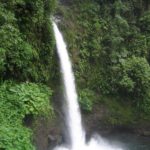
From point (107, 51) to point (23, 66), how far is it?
5659 mm

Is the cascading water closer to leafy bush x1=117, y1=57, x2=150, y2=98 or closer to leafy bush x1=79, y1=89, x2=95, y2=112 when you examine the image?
leafy bush x1=79, y1=89, x2=95, y2=112

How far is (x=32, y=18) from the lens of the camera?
364 inches

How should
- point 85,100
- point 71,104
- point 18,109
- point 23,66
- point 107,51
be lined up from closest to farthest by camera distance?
point 18,109
point 23,66
point 71,104
point 85,100
point 107,51

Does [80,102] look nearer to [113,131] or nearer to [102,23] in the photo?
[113,131]

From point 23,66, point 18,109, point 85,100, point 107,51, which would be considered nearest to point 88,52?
point 107,51

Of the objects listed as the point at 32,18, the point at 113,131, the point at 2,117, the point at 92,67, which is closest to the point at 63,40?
the point at 92,67

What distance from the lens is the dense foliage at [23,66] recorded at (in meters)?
7.53

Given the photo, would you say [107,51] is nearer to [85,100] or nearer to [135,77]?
[135,77]

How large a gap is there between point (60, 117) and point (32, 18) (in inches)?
131

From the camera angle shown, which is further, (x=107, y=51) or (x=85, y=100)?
(x=107, y=51)

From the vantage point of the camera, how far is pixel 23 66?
28.4 feet

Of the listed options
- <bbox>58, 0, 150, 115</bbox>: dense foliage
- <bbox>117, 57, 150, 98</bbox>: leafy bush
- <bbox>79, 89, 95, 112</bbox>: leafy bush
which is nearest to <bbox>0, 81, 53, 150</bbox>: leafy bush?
<bbox>79, 89, 95, 112</bbox>: leafy bush

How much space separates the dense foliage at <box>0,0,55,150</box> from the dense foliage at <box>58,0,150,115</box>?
2.69 m

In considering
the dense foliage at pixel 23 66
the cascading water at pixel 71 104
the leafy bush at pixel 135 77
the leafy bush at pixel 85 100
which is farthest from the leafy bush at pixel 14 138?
the leafy bush at pixel 135 77
